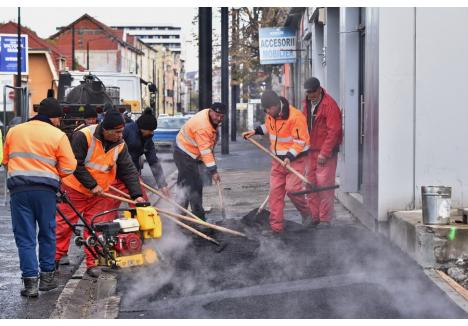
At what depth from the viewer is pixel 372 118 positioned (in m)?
9.90

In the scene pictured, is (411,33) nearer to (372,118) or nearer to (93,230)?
(372,118)

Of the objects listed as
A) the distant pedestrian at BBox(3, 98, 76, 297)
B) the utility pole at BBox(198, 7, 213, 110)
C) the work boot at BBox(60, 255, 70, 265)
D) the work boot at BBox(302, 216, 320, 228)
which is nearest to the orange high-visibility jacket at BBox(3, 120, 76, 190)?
the distant pedestrian at BBox(3, 98, 76, 297)

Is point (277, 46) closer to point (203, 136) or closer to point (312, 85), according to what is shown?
point (312, 85)

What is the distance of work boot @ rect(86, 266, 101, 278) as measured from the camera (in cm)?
787

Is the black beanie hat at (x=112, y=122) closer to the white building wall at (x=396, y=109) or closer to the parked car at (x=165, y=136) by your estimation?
the white building wall at (x=396, y=109)

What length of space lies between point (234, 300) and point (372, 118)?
12.7 ft

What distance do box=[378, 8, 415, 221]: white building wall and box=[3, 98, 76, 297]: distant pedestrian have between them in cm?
357

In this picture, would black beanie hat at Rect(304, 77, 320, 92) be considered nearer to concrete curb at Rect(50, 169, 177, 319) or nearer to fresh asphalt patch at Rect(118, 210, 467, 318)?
fresh asphalt patch at Rect(118, 210, 467, 318)

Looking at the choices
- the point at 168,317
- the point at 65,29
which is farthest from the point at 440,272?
the point at 65,29

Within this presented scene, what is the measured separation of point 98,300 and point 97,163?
5.38 ft

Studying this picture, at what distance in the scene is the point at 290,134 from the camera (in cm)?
1062

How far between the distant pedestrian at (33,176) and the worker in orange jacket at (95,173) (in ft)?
2.38

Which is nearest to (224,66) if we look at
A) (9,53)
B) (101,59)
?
(9,53)

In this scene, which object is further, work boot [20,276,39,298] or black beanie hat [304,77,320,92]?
black beanie hat [304,77,320,92]
